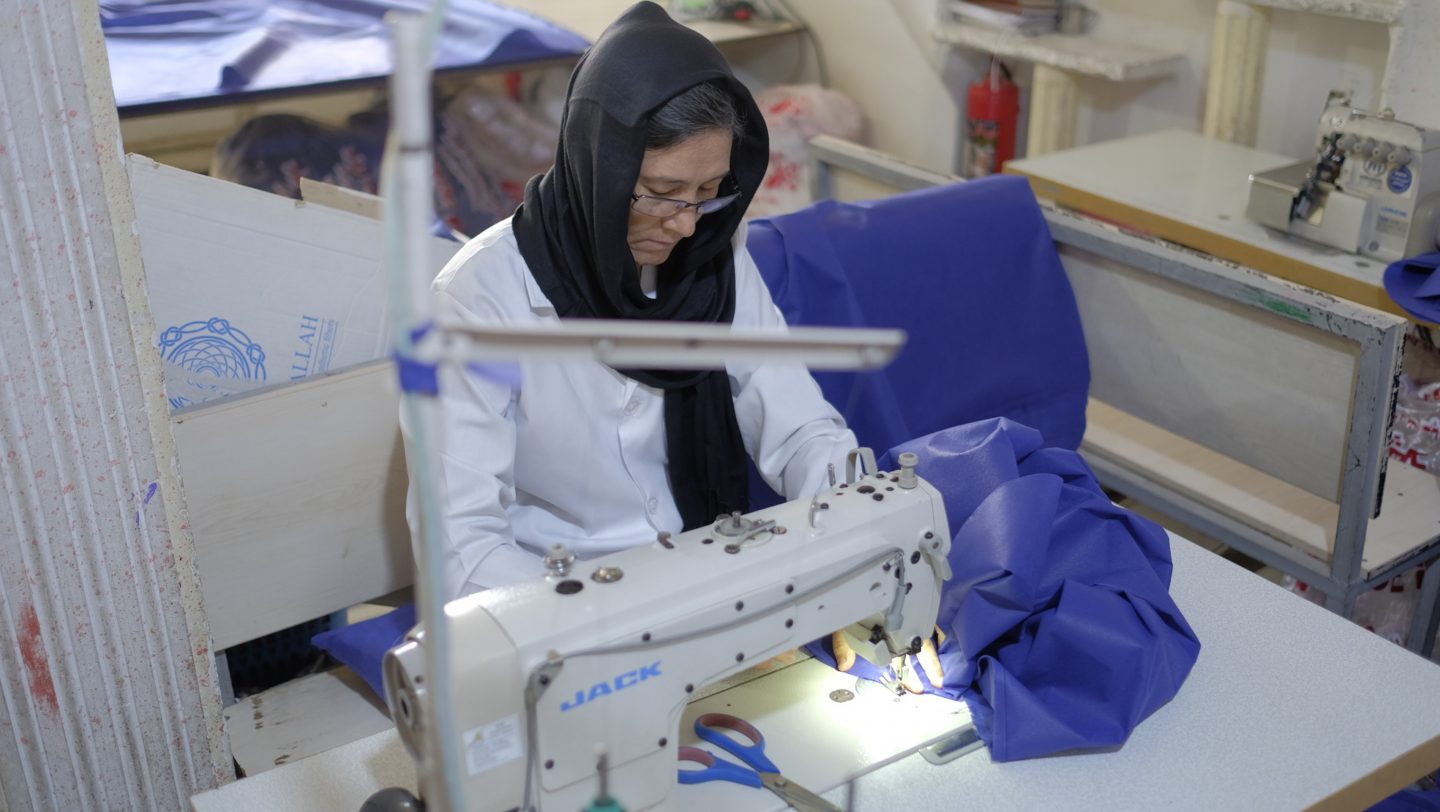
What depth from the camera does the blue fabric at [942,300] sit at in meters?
1.95

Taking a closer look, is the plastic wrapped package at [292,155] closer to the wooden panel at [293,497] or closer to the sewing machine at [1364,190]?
the wooden panel at [293,497]

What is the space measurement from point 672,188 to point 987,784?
2.25 ft

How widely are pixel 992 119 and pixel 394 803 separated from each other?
312 cm

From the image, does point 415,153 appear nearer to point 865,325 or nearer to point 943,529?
point 943,529

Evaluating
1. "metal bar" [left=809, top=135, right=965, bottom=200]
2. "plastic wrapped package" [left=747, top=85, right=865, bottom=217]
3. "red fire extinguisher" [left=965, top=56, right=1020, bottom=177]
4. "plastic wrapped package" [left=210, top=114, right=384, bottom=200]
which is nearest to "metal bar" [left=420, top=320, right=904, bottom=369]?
"metal bar" [left=809, top=135, right=965, bottom=200]

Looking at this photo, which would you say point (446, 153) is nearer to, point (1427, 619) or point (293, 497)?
point (293, 497)

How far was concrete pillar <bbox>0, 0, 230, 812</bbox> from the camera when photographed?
112cm

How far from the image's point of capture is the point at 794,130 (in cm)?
380

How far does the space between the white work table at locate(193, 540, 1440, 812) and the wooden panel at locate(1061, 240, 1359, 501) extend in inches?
28.0

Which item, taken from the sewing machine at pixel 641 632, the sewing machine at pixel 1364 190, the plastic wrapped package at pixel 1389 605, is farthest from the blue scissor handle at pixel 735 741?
the sewing machine at pixel 1364 190

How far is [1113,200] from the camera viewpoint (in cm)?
257

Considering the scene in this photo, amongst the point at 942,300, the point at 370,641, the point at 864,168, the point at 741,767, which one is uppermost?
→ the point at 864,168

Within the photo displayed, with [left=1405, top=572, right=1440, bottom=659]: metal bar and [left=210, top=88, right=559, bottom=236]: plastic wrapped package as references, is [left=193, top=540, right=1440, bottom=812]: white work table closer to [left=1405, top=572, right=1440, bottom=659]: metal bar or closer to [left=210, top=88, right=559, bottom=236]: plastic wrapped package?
[left=1405, top=572, right=1440, bottom=659]: metal bar

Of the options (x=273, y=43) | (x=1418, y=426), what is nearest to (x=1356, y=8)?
(x=1418, y=426)
